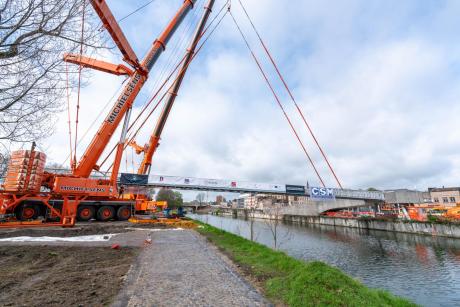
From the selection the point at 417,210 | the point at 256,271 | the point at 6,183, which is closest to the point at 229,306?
the point at 256,271

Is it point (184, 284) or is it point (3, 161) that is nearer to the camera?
point (184, 284)

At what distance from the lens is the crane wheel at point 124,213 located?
20.2m

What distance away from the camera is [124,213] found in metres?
20.5

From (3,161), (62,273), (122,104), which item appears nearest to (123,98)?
(122,104)

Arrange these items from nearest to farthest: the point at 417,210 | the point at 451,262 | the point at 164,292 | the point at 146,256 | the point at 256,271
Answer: the point at 164,292
the point at 256,271
the point at 146,256
the point at 451,262
the point at 417,210

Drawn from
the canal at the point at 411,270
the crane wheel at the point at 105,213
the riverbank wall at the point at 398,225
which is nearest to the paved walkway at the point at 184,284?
the canal at the point at 411,270

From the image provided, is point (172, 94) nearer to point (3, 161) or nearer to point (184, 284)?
point (3, 161)

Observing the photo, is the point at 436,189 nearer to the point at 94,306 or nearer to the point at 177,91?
the point at 177,91

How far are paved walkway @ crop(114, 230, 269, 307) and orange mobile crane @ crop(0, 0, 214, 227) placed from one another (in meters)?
10.8

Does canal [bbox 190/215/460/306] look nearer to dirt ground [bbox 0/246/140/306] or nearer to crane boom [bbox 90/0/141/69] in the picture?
dirt ground [bbox 0/246/140/306]

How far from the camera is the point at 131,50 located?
16.8 meters

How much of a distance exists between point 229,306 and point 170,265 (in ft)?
10.2

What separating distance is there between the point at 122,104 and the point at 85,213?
868cm

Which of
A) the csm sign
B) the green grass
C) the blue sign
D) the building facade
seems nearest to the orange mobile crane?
the green grass
